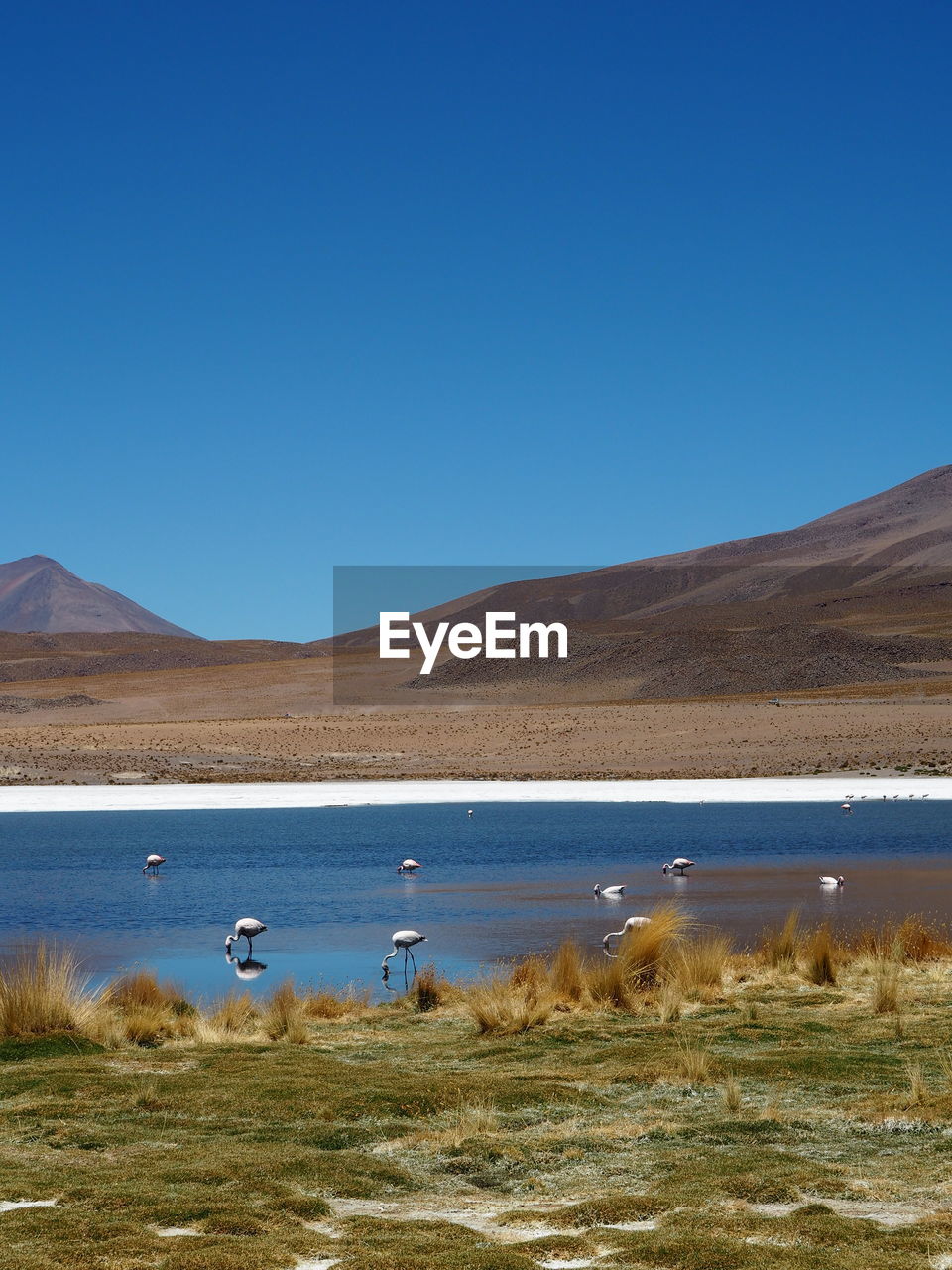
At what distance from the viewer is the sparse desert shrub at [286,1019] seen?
34.1ft

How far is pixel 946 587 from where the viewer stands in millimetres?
159125

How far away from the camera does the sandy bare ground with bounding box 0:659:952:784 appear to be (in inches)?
1949

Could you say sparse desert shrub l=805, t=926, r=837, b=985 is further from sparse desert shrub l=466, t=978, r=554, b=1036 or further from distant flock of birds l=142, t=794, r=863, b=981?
sparse desert shrub l=466, t=978, r=554, b=1036

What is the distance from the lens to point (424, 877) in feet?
75.3

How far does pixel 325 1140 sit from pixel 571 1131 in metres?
1.25

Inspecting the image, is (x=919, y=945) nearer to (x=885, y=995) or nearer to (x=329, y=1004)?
(x=885, y=995)

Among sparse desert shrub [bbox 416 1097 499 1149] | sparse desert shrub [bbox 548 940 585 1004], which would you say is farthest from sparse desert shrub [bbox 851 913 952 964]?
sparse desert shrub [bbox 416 1097 499 1149]

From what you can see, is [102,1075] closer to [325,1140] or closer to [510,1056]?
[325,1140]

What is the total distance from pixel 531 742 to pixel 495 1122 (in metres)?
52.0

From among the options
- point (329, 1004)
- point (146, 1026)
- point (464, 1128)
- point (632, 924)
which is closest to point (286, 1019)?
point (146, 1026)

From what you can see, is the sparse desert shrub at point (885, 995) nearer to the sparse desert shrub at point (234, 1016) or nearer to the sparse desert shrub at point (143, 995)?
the sparse desert shrub at point (234, 1016)

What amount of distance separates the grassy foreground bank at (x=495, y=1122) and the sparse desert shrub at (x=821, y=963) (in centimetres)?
16

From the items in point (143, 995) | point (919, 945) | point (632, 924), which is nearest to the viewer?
point (143, 995)

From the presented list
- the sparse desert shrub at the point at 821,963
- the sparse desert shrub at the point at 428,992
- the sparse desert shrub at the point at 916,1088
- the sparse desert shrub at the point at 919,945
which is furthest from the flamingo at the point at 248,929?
the sparse desert shrub at the point at 916,1088
